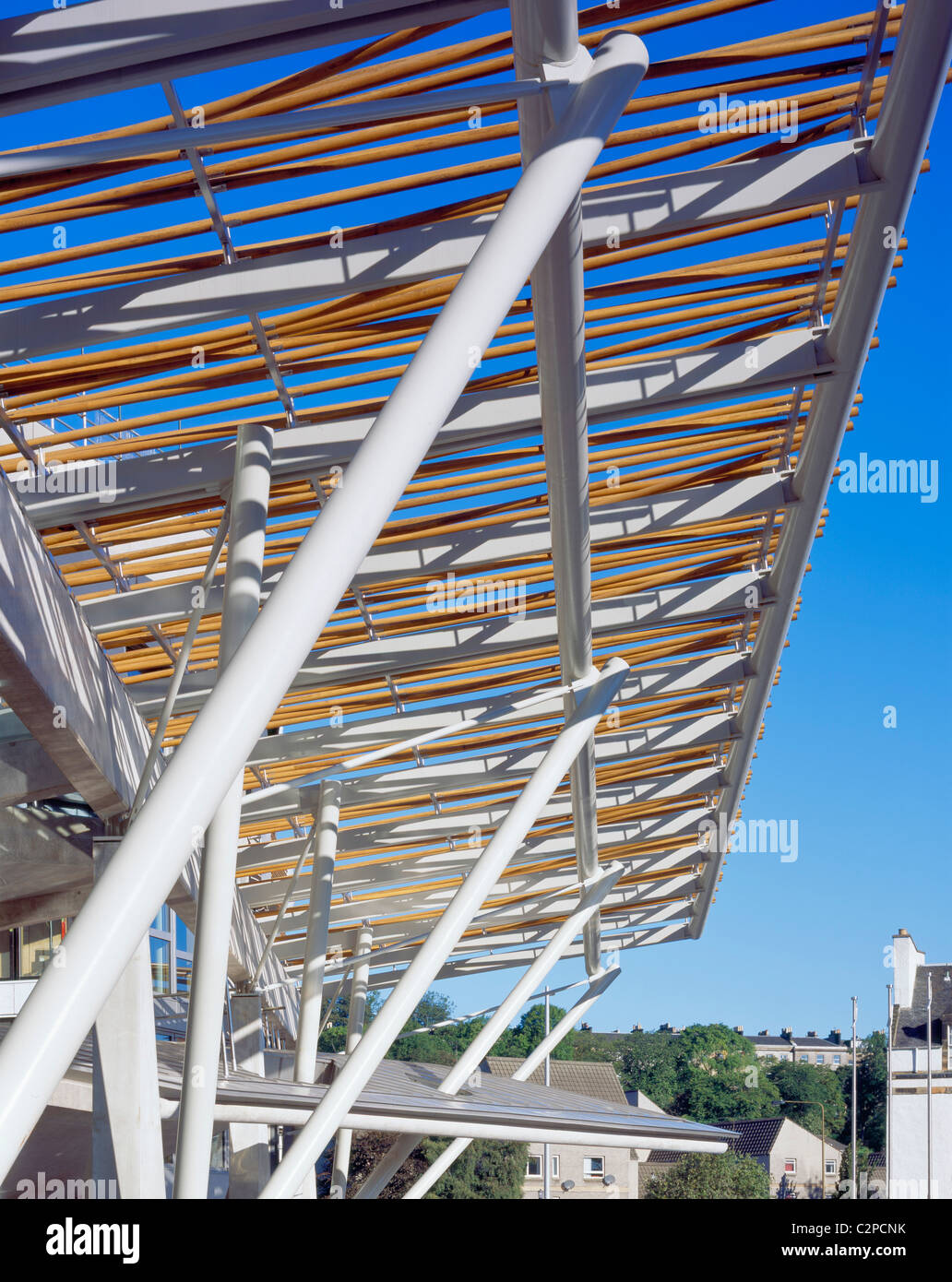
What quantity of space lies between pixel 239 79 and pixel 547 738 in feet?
37.6

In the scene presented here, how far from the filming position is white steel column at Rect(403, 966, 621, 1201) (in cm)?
1692

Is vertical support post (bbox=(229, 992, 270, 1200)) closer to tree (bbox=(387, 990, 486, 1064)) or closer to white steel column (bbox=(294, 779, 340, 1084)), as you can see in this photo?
white steel column (bbox=(294, 779, 340, 1084))

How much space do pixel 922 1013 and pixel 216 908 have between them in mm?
65887

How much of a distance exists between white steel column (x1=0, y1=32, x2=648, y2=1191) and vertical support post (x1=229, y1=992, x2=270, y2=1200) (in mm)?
15250

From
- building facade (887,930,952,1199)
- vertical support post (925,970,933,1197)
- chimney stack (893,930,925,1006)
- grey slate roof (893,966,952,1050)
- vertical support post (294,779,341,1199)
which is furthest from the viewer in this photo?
chimney stack (893,930,925,1006)

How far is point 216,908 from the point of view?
27.2 feet

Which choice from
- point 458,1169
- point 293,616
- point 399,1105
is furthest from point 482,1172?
point 293,616

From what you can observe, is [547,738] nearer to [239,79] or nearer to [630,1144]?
[630,1144]

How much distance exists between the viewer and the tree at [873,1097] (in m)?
87.0

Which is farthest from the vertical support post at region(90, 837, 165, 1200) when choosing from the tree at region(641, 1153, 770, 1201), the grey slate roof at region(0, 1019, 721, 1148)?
the tree at region(641, 1153, 770, 1201)

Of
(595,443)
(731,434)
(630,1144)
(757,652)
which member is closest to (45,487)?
(595,443)

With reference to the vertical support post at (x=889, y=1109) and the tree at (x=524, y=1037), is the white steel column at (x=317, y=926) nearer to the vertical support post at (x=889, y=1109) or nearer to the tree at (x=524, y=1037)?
the vertical support post at (x=889, y=1109)

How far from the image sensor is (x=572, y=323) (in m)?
6.65

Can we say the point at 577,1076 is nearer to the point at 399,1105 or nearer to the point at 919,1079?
the point at 919,1079
